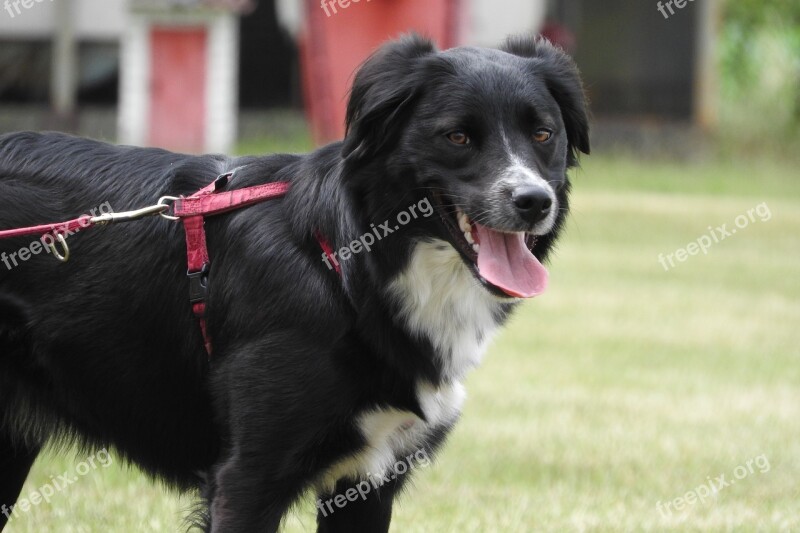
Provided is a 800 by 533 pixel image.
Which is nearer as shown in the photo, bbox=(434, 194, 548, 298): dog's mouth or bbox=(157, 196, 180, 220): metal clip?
bbox=(434, 194, 548, 298): dog's mouth

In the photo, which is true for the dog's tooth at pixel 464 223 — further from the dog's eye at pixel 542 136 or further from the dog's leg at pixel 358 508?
the dog's leg at pixel 358 508

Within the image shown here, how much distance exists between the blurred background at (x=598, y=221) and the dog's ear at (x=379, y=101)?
1.01 metres

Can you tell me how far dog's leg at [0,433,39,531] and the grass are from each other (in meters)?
0.57

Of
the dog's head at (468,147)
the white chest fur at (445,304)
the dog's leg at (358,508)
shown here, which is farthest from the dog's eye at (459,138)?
the dog's leg at (358,508)

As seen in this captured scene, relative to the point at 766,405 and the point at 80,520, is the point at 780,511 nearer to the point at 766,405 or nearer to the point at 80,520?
the point at 766,405

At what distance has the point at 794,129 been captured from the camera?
21078mm

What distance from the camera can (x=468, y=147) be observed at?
3.41 meters

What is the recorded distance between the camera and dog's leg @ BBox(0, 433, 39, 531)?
4.10 metres

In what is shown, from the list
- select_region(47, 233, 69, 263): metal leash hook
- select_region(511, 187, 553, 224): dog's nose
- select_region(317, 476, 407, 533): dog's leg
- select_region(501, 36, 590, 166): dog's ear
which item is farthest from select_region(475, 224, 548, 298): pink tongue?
select_region(47, 233, 69, 263): metal leash hook

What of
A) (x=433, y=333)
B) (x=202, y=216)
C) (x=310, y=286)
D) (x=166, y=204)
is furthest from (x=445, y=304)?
(x=166, y=204)

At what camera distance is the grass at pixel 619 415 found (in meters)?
5.07

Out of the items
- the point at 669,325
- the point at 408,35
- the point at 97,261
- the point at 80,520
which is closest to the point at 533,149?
the point at 408,35

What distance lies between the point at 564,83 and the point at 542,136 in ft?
0.80

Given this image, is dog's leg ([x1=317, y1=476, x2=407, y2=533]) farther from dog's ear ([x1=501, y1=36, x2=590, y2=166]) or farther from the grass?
dog's ear ([x1=501, y1=36, x2=590, y2=166])
